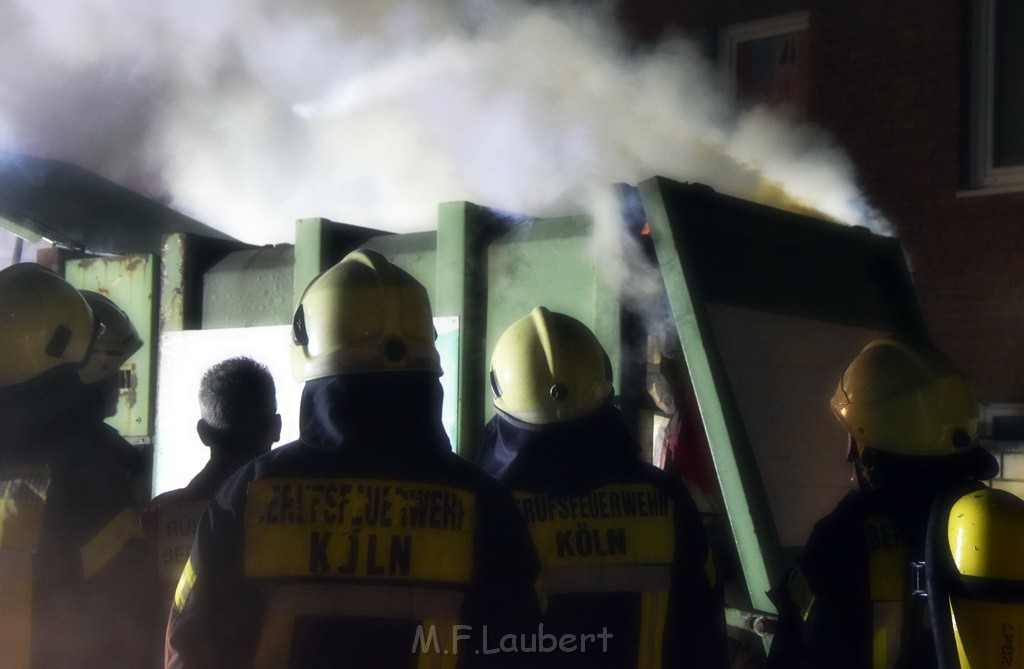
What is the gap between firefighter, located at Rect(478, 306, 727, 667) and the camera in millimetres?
2438

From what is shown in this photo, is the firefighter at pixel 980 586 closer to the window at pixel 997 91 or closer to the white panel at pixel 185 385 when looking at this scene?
the white panel at pixel 185 385

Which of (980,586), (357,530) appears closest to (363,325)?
(357,530)

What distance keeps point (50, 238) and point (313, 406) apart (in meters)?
3.61

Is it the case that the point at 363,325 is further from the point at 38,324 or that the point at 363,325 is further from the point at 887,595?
the point at 887,595

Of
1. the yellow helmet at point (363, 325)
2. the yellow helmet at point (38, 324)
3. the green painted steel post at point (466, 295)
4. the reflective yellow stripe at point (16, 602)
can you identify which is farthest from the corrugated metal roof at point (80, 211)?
the yellow helmet at point (363, 325)

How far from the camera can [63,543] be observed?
2.25 m

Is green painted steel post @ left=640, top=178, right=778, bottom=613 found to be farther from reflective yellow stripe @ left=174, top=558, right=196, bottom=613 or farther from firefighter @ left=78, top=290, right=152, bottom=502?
firefighter @ left=78, top=290, right=152, bottom=502

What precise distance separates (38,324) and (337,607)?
1.14 meters

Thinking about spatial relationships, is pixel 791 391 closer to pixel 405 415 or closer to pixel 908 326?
pixel 908 326

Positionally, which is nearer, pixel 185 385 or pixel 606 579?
pixel 606 579

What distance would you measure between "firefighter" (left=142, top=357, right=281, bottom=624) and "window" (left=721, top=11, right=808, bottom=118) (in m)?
5.81

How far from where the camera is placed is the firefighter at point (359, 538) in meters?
1.83

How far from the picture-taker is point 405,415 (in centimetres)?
200

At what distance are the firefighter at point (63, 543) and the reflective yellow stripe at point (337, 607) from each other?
2.03 ft
